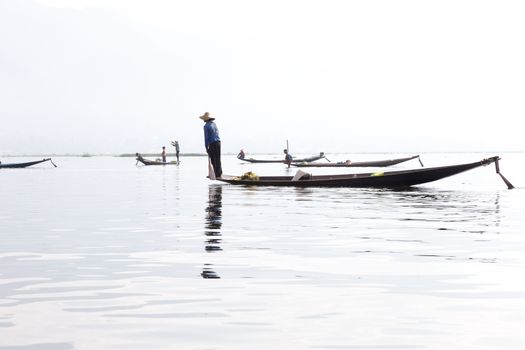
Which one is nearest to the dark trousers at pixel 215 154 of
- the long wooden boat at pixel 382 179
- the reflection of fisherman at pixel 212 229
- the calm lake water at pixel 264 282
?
the long wooden boat at pixel 382 179

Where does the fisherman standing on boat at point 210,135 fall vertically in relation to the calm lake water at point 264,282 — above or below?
above

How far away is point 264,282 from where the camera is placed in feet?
24.4

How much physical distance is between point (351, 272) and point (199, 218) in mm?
7745

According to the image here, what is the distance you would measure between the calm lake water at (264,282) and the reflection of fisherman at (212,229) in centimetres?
3

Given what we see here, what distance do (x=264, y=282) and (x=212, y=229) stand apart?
18.8ft

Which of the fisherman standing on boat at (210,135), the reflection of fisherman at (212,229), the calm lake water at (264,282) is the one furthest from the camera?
the fisherman standing on boat at (210,135)

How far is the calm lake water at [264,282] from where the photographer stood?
523 centimetres

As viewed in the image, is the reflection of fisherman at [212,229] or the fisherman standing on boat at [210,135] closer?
the reflection of fisherman at [212,229]

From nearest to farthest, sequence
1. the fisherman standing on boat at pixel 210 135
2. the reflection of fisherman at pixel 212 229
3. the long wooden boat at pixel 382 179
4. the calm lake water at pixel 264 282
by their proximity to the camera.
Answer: the calm lake water at pixel 264 282, the reflection of fisherman at pixel 212 229, the long wooden boat at pixel 382 179, the fisherman standing on boat at pixel 210 135

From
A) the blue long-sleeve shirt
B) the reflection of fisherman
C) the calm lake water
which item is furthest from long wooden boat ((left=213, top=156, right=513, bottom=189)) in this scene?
the calm lake water

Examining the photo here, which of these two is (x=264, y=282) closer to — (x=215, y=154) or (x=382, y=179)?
(x=382, y=179)

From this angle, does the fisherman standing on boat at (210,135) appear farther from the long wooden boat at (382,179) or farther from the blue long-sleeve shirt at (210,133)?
the long wooden boat at (382,179)

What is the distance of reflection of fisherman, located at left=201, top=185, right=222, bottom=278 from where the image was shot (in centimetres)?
823

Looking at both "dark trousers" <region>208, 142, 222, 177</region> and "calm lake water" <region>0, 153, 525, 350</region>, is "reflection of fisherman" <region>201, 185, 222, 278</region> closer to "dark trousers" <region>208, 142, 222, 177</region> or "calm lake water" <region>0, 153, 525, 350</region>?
"calm lake water" <region>0, 153, 525, 350</region>
